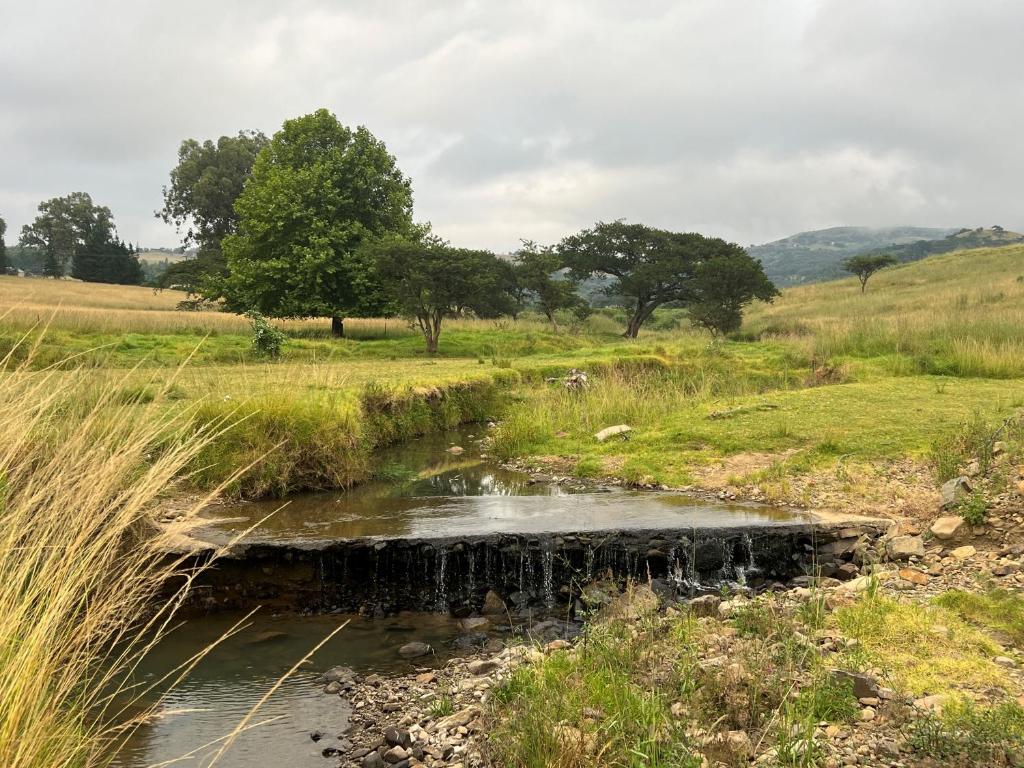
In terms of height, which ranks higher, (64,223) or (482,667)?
(64,223)

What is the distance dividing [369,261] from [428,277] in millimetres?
3031

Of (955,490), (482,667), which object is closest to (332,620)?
(482,667)

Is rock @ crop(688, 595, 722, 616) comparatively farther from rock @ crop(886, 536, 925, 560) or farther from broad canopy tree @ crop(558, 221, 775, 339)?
broad canopy tree @ crop(558, 221, 775, 339)

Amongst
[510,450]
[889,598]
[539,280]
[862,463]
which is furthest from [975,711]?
[539,280]

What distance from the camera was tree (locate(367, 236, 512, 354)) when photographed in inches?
1038

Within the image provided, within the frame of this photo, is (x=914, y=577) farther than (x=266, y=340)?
No

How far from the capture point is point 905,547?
24.5ft

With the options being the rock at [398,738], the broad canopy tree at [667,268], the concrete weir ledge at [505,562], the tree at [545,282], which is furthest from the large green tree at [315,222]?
the rock at [398,738]

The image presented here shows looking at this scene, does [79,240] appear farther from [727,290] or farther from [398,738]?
[398,738]

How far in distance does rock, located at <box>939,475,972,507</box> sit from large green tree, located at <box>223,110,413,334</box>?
75.9 feet

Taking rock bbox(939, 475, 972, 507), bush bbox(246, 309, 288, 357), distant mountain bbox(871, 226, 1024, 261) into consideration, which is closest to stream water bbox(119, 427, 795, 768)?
rock bbox(939, 475, 972, 507)

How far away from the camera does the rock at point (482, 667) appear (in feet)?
19.0

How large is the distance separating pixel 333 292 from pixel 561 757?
2659 centimetres

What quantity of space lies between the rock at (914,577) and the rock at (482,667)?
13.1 ft
